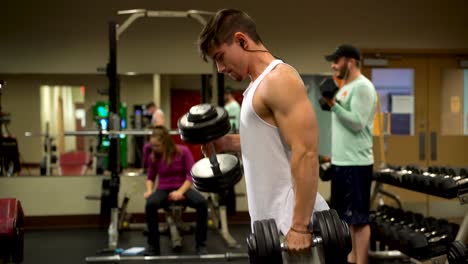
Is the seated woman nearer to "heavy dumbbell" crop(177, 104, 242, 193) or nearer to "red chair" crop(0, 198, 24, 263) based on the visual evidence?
"red chair" crop(0, 198, 24, 263)

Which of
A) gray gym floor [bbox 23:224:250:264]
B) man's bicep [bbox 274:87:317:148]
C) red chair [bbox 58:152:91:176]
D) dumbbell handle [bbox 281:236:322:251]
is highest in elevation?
man's bicep [bbox 274:87:317:148]

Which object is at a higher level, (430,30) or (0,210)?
(430,30)

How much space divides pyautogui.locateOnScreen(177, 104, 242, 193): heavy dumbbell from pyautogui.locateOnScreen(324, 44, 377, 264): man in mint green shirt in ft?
4.13

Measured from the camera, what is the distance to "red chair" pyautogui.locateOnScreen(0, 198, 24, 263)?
2908 millimetres

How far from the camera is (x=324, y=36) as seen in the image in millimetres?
5863

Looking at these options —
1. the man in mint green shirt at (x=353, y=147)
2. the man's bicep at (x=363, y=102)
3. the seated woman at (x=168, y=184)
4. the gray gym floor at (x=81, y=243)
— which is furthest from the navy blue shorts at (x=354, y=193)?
the seated woman at (x=168, y=184)

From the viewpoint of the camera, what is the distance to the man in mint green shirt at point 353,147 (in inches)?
122

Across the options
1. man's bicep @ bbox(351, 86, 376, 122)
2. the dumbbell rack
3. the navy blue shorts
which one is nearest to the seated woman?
the dumbbell rack

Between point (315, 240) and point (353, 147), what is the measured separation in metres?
1.62

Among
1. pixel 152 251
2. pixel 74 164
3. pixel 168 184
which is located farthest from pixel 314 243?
pixel 74 164

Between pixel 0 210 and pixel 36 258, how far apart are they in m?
1.38

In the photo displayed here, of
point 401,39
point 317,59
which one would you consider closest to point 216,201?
point 317,59

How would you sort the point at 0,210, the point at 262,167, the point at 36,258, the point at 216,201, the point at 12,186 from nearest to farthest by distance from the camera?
the point at 262,167 < the point at 0,210 < the point at 36,258 < the point at 216,201 < the point at 12,186

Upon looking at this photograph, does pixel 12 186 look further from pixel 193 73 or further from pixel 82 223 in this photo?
pixel 193 73
